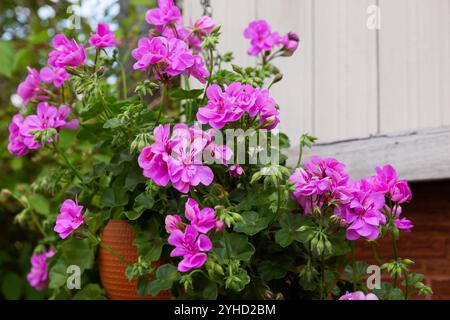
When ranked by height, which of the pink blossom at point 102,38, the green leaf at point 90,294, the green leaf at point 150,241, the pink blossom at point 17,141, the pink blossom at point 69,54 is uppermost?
the pink blossom at point 102,38

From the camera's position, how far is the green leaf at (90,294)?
173cm

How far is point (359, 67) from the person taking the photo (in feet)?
5.90

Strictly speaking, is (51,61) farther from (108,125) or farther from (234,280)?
(234,280)

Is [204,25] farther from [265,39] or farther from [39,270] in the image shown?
[39,270]

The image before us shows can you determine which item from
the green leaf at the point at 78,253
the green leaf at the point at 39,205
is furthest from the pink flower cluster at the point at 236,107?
the green leaf at the point at 39,205

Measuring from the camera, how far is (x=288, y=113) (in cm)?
201

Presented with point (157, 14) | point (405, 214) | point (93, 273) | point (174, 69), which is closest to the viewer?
point (174, 69)

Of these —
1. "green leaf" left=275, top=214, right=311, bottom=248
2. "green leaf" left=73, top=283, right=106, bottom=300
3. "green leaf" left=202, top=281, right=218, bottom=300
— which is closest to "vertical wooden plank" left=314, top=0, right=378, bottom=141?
"green leaf" left=275, top=214, right=311, bottom=248

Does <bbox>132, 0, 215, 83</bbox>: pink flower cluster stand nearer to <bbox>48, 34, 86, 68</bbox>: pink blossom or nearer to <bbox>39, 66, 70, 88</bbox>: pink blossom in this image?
<bbox>48, 34, 86, 68</bbox>: pink blossom

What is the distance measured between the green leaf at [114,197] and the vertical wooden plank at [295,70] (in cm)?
66

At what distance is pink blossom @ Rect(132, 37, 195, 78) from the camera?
4.41ft

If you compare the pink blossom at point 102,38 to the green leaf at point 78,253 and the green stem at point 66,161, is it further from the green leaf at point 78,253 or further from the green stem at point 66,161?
the green leaf at point 78,253
